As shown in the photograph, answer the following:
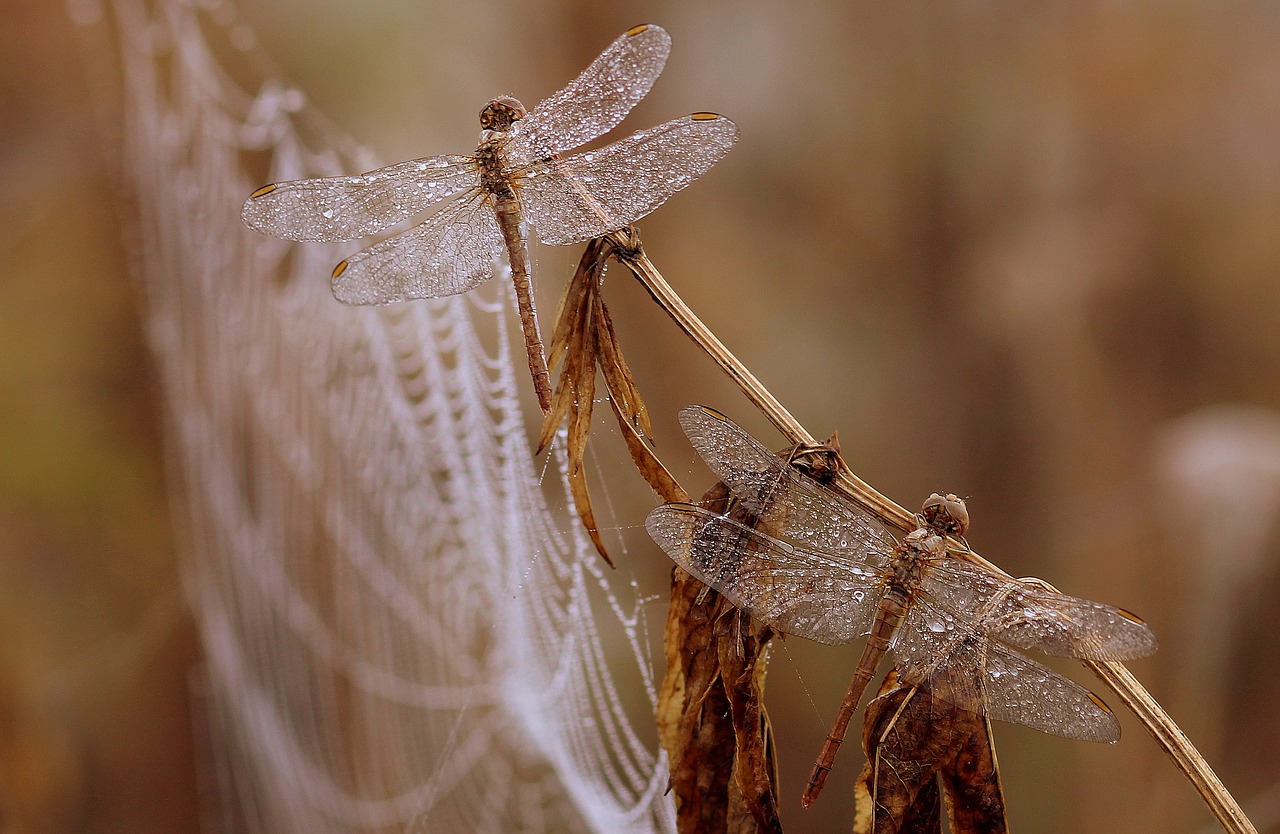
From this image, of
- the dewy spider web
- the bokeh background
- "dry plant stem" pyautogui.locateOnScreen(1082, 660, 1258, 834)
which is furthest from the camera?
the dewy spider web

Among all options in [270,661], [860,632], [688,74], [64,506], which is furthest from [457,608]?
[860,632]

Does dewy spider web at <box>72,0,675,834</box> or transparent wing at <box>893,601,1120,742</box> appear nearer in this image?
transparent wing at <box>893,601,1120,742</box>

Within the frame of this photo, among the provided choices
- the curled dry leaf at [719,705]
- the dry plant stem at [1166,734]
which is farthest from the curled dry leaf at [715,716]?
the dry plant stem at [1166,734]

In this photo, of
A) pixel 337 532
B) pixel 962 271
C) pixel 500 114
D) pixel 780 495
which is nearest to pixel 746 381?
pixel 780 495

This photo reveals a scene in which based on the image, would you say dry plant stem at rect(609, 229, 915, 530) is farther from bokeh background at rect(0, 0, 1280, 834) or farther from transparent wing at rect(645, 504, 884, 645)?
bokeh background at rect(0, 0, 1280, 834)

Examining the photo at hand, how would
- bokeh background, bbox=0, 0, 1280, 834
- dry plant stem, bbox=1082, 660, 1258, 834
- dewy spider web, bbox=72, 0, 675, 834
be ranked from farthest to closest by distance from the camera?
dewy spider web, bbox=72, 0, 675, 834, bokeh background, bbox=0, 0, 1280, 834, dry plant stem, bbox=1082, 660, 1258, 834

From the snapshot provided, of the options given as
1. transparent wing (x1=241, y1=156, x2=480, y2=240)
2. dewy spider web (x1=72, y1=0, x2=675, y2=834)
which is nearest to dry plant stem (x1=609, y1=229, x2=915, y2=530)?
transparent wing (x1=241, y1=156, x2=480, y2=240)

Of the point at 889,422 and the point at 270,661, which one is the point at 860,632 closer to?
the point at 889,422

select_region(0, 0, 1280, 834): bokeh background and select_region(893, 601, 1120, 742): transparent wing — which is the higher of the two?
select_region(0, 0, 1280, 834): bokeh background
